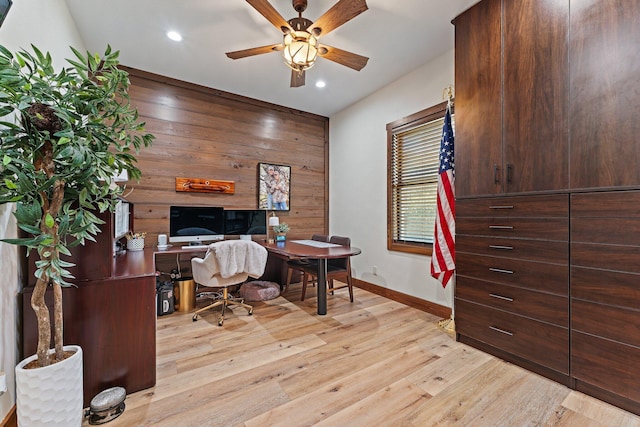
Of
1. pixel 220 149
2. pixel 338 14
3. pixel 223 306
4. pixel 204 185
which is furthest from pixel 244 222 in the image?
pixel 338 14

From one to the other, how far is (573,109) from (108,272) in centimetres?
321

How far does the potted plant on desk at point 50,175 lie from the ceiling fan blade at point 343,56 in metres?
1.69

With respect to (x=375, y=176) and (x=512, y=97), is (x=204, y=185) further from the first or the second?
(x=512, y=97)

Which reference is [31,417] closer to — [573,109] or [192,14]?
[192,14]

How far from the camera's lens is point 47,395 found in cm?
128

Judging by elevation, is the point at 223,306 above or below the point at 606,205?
below

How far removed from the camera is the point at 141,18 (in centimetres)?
260

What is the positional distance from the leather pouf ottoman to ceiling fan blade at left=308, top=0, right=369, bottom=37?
9.83 feet

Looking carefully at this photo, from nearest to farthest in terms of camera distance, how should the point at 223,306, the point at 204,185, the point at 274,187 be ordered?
the point at 223,306, the point at 204,185, the point at 274,187

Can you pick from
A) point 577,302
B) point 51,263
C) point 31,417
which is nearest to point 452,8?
point 577,302

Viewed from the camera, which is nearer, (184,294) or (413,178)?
(184,294)

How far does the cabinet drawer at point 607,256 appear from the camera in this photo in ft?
5.19

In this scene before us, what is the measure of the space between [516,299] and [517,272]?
0.67 ft

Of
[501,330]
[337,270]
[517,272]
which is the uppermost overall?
[517,272]
